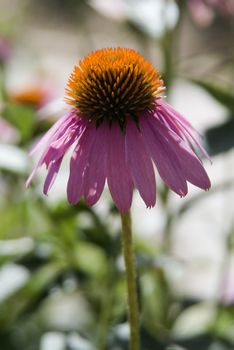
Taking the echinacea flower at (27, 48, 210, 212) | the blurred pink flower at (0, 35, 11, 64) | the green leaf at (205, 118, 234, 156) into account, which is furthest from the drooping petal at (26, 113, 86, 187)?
the blurred pink flower at (0, 35, 11, 64)

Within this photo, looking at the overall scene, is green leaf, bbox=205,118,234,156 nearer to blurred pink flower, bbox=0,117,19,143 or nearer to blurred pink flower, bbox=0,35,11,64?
blurred pink flower, bbox=0,117,19,143

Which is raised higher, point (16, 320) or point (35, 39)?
point (35, 39)

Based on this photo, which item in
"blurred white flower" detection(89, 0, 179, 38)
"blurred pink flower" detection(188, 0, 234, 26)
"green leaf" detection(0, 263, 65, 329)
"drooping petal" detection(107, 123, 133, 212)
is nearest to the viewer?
"drooping petal" detection(107, 123, 133, 212)

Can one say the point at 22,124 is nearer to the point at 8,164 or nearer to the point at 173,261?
the point at 8,164

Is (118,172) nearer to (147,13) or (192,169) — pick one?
(192,169)

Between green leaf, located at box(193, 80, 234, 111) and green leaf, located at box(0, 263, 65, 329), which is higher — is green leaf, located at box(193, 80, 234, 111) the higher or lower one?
the higher one

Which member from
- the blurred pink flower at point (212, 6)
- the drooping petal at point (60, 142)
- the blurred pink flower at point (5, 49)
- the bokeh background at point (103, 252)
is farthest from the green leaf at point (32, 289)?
the blurred pink flower at point (5, 49)

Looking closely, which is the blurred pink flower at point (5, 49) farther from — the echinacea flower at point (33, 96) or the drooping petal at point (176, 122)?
the drooping petal at point (176, 122)

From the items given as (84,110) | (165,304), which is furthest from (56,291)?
(84,110)
